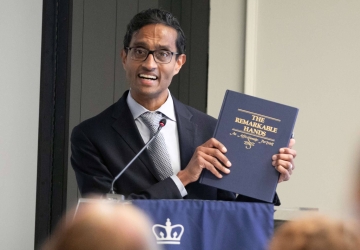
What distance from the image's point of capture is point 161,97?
Result: 9.82ft

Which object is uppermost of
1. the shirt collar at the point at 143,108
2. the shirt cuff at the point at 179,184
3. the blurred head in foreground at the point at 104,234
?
the shirt collar at the point at 143,108

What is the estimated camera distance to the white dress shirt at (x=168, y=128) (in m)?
2.85

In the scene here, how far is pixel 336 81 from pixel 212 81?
1029 mm

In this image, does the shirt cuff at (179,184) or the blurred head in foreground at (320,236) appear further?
the shirt cuff at (179,184)

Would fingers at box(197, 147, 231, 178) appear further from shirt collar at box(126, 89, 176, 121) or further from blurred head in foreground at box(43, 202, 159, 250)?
blurred head in foreground at box(43, 202, 159, 250)

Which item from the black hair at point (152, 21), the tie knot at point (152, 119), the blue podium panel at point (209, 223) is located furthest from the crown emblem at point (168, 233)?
the black hair at point (152, 21)

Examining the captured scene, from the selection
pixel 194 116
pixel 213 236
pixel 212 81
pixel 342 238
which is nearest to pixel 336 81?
pixel 212 81

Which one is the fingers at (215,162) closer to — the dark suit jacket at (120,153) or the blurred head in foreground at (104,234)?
the dark suit jacket at (120,153)

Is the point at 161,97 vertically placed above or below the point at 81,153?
above

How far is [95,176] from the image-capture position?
2.70 metres

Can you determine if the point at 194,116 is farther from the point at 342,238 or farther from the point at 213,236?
the point at 342,238

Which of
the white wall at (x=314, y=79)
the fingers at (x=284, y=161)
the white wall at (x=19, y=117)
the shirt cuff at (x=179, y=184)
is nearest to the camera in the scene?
the fingers at (x=284, y=161)

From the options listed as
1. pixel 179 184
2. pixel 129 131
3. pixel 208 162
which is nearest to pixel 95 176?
pixel 129 131

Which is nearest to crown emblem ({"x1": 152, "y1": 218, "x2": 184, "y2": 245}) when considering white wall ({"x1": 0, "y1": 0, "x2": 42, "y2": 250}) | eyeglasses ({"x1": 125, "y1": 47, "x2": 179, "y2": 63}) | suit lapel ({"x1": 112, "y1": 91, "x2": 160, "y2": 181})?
suit lapel ({"x1": 112, "y1": 91, "x2": 160, "y2": 181})
